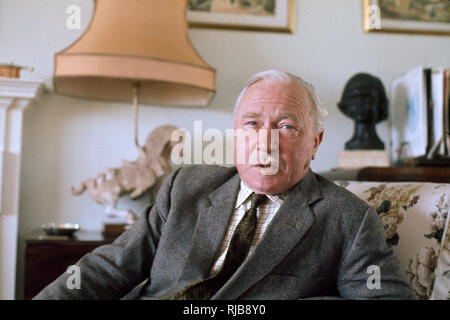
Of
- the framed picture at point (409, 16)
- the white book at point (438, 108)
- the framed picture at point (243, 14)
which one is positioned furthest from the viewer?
the framed picture at point (409, 16)

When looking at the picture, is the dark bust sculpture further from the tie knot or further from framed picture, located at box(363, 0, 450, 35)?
the tie knot

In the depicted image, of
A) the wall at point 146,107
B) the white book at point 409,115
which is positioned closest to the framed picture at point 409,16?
the wall at point 146,107

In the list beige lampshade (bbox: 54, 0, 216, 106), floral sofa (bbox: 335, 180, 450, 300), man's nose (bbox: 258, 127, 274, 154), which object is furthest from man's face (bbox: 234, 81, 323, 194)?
beige lampshade (bbox: 54, 0, 216, 106)

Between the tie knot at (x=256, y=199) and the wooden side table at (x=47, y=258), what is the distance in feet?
2.27

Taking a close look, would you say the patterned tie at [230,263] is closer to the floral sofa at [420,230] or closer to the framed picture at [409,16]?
the floral sofa at [420,230]

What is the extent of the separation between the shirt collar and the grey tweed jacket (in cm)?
2

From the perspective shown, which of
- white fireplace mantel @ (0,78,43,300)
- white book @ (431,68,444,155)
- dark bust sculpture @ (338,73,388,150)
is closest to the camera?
white fireplace mantel @ (0,78,43,300)

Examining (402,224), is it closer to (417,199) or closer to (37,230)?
(417,199)

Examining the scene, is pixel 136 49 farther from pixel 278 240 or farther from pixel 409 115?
pixel 409 115

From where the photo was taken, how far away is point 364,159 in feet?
6.12

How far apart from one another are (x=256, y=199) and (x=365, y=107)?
990 millimetres

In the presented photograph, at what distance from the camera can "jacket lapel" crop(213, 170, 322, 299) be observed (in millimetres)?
971

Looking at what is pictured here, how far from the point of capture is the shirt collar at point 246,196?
110cm

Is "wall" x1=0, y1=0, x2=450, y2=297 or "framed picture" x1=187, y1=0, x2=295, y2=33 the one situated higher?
"framed picture" x1=187, y1=0, x2=295, y2=33
